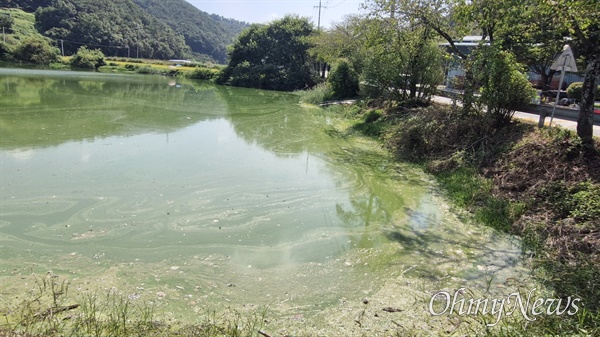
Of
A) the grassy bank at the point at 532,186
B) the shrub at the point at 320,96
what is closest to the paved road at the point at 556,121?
the grassy bank at the point at 532,186

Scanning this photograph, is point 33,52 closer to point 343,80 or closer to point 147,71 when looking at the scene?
point 147,71

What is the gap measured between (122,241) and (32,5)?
350 ft

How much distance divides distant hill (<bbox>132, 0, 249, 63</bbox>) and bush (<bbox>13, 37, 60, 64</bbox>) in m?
78.4

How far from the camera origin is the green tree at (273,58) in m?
39.0

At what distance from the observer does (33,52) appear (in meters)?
54.2

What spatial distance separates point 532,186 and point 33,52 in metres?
66.4

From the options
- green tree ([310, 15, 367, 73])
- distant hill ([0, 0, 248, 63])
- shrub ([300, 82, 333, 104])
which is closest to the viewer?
green tree ([310, 15, 367, 73])

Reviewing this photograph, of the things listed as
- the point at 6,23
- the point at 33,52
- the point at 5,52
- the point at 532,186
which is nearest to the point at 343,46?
the point at 532,186

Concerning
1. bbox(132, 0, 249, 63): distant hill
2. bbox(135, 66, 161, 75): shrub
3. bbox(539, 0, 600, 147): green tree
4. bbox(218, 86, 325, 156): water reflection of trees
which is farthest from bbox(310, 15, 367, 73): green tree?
bbox(132, 0, 249, 63): distant hill

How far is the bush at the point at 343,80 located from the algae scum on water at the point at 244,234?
43.9 ft

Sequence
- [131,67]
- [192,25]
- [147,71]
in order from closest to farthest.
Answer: [147,71]
[131,67]
[192,25]

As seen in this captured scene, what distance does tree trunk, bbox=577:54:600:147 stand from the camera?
706 centimetres

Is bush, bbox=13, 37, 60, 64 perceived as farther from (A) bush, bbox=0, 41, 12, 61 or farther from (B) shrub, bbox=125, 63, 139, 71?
(B) shrub, bbox=125, 63, 139, 71

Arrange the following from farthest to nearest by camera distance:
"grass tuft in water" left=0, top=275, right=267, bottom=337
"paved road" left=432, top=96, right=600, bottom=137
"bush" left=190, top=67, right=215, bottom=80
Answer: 1. "bush" left=190, top=67, right=215, bottom=80
2. "paved road" left=432, top=96, right=600, bottom=137
3. "grass tuft in water" left=0, top=275, right=267, bottom=337
